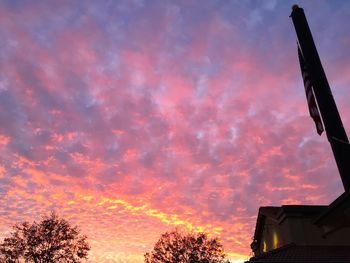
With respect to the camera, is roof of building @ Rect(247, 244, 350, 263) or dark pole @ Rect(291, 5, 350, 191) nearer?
dark pole @ Rect(291, 5, 350, 191)

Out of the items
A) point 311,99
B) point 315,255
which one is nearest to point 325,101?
point 311,99

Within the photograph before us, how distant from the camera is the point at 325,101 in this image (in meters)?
16.9

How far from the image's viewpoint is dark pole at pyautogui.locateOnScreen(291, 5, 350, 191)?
1540cm

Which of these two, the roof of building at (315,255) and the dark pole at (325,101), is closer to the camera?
the dark pole at (325,101)

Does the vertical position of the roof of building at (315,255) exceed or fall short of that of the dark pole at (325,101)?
it falls short

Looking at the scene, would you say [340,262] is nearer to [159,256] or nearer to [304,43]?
[304,43]

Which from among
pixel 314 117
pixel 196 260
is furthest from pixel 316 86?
pixel 196 260

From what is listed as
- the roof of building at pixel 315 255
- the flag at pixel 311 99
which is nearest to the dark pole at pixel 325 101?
the flag at pixel 311 99

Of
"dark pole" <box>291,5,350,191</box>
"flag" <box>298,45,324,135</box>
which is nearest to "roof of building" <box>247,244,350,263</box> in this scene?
"dark pole" <box>291,5,350,191</box>

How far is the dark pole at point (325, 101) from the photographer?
50.5ft

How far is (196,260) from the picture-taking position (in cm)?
7406

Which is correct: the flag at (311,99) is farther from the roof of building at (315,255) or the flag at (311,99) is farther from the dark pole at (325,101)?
the roof of building at (315,255)

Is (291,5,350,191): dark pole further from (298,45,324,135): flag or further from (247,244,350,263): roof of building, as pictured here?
(247,244,350,263): roof of building

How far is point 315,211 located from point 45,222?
44612mm
